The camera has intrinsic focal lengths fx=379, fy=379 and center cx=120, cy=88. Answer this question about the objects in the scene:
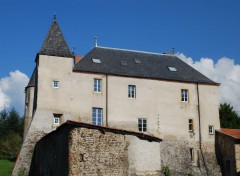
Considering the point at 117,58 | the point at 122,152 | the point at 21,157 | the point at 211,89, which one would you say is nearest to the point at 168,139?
the point at 211,89

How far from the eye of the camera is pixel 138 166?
736 inches

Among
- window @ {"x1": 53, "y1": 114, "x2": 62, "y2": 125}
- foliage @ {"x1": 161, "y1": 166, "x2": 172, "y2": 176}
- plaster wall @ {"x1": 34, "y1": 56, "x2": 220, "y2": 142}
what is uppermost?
plaster wall @ {"x1": 34, "y1": 56, "x2": 220, "y2": 142}

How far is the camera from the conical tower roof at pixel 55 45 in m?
30.8

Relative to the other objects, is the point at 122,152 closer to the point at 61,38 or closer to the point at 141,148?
the point at 141,148

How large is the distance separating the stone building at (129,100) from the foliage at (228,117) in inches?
452

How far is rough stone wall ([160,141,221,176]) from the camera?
31.4m

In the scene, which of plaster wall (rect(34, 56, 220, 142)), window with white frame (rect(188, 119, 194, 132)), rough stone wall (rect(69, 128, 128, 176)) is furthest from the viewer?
window with white frame (rect(188, 119, 194, 132))

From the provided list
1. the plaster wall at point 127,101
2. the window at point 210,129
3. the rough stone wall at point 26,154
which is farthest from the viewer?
the window at point 210,129

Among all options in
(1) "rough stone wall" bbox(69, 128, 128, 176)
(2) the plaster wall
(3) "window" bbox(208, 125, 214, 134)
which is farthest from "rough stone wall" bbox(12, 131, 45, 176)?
(3) "window" bbox(208, 125, 214, 134)

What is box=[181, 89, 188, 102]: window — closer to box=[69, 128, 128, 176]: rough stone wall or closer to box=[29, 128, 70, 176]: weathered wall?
box=[29, 128, 70, 176]: weathered wall

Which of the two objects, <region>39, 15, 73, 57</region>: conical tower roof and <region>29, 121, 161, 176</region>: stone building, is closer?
<region>29, 121, 161, 176</region>: stone building

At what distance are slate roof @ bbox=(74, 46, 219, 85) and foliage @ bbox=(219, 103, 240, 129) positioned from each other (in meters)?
11.9

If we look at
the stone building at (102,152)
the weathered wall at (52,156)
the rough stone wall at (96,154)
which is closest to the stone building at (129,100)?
the weathered wall at (52,156)

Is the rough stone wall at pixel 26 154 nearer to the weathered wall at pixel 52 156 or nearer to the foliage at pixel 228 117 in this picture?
the weathered wall at pixel 52 156
